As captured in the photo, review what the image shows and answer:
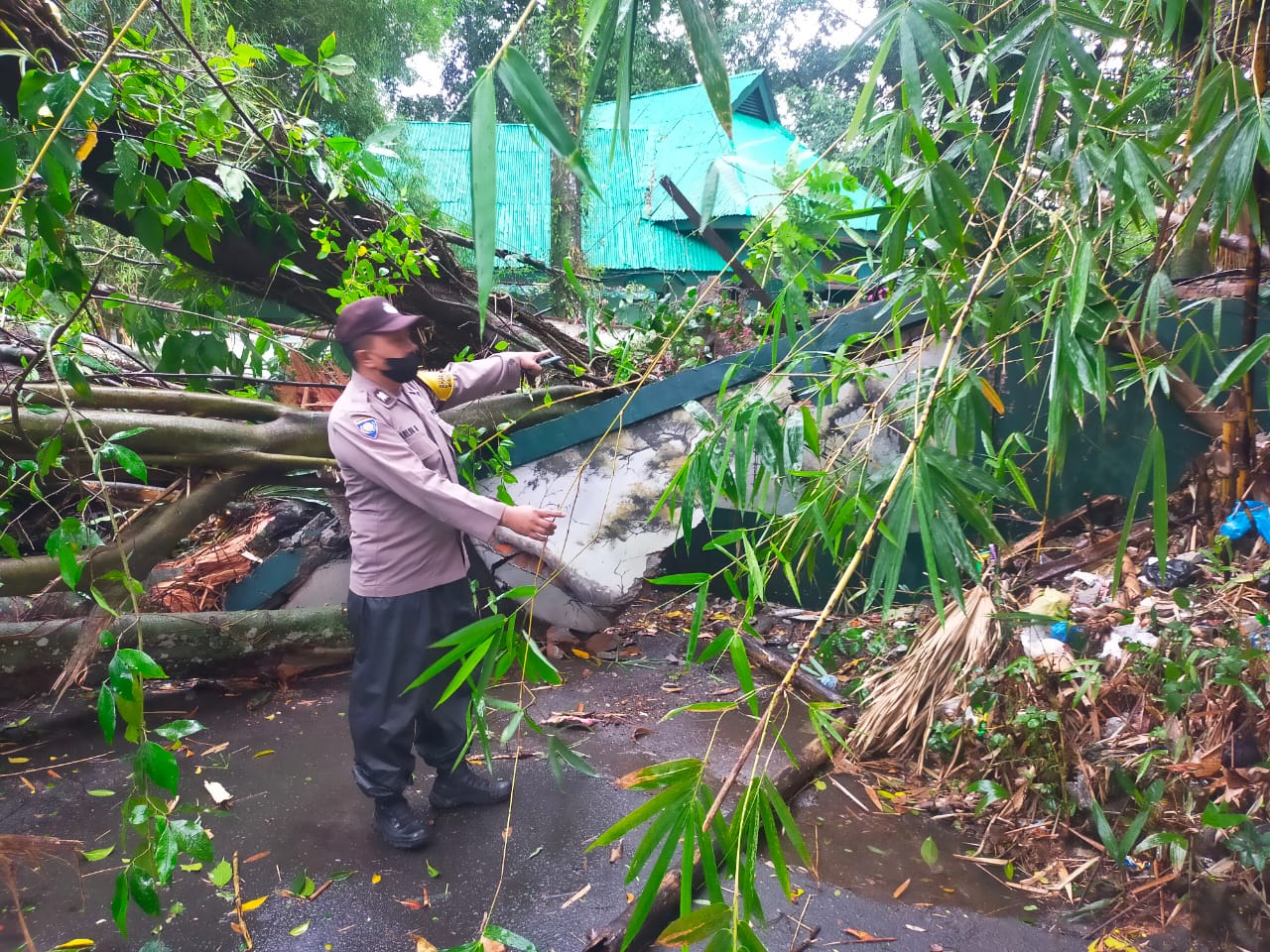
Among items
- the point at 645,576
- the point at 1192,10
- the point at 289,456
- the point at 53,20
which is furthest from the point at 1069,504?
the point at 53,20

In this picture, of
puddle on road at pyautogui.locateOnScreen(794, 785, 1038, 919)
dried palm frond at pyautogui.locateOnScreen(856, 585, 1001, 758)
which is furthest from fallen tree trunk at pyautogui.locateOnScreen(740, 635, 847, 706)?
puddle on road at pyautogui.locateOnScreen(794, 785, 1038, 919)

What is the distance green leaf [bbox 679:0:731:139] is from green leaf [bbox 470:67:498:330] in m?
0.31

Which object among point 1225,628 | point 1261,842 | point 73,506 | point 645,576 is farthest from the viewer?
point 645,576

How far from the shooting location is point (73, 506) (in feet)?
13.3

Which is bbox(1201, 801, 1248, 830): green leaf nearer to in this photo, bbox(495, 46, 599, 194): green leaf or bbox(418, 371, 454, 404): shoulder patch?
bbox(495, 46, 599, 194): green leaf

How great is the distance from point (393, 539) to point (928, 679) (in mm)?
2046

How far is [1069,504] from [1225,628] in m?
1.73

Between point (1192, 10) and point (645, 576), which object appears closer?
point (1192, 10)

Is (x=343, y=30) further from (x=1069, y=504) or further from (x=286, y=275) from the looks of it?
(x=1069, y=504)

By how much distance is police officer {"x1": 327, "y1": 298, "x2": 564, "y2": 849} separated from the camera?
95.9 inches

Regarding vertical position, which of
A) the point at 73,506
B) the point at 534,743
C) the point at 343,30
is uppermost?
the point at 343,30

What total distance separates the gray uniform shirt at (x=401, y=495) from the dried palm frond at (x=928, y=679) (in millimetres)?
1727

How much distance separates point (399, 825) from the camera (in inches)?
103

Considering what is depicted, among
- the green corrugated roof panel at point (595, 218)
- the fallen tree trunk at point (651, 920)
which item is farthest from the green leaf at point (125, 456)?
the green corrugated roof panel at point (595, 218)
